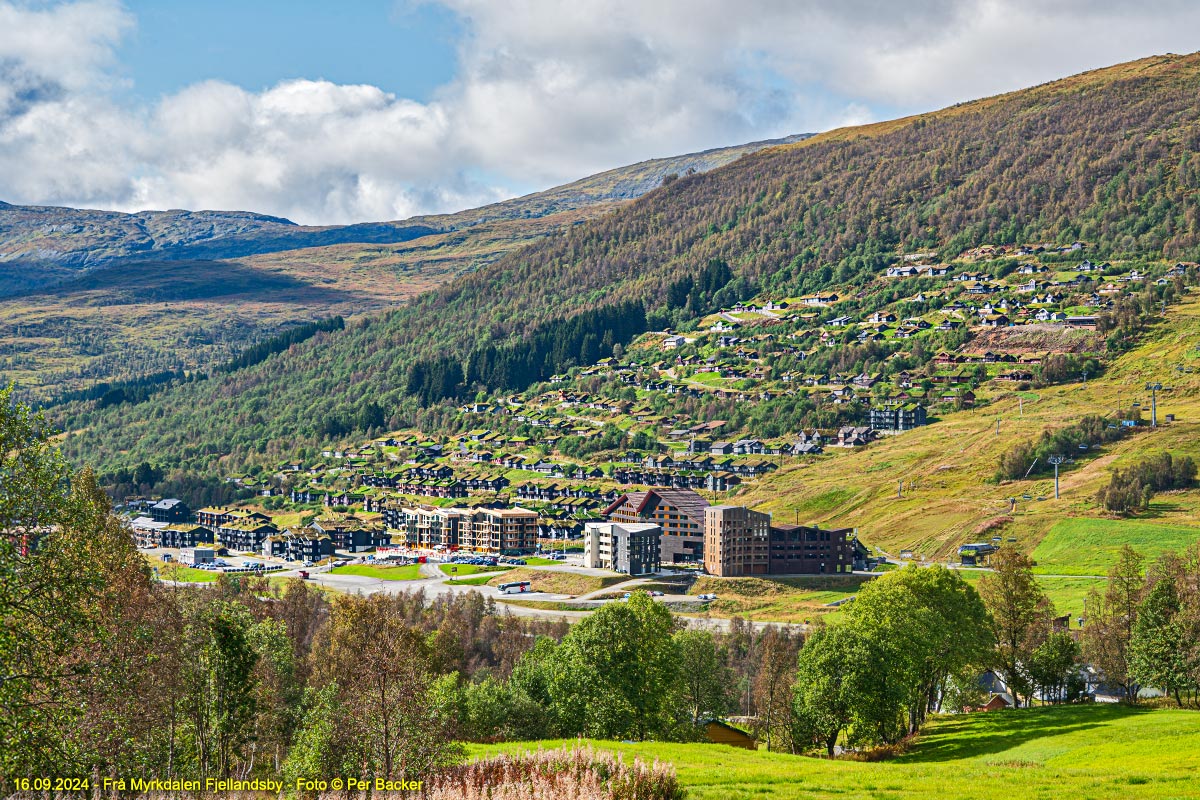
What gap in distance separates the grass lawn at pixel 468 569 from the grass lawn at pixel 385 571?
4.64m

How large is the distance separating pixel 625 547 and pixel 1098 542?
6321 cm

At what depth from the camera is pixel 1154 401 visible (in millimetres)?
178125

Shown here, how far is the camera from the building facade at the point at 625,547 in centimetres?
16025

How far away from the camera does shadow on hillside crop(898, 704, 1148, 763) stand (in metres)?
48.5

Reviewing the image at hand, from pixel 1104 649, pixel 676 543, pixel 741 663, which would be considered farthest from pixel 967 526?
pixel 1104 649

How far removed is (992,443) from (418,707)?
6602 inches

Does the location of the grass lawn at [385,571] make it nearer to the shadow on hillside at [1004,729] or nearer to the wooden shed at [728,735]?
the wooden shed at [728,735]

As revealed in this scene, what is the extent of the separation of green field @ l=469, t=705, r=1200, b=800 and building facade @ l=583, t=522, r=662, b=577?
106m

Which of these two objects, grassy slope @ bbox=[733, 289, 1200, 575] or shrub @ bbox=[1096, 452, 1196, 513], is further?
shrub @ bbox=[1096, 452, 1196, 513]

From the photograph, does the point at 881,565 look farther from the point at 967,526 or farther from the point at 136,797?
the point at 136,797

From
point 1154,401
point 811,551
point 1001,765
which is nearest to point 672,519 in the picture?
Result: point 811,551

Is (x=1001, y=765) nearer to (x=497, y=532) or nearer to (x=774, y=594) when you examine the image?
(x=774, y=594)

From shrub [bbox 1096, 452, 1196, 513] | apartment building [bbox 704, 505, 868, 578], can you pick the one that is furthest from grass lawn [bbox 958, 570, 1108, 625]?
shrub [bbox 1096, 452, 1196, 513]

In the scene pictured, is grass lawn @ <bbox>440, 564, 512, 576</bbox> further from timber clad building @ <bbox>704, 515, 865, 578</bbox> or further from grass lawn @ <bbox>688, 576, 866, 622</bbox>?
timber clad building @ <bbox>704, 515, 865, 578</bbox>
